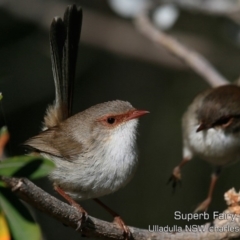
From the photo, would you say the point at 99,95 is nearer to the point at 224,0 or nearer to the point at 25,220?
the point at 224,0

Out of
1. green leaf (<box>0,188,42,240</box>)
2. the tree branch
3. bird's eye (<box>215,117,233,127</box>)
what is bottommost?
green leaf (<box>0,188,42,240</box>)

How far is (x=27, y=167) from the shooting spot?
4.85 feet

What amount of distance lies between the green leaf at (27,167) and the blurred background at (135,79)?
3.57 m

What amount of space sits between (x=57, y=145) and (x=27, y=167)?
138 cm

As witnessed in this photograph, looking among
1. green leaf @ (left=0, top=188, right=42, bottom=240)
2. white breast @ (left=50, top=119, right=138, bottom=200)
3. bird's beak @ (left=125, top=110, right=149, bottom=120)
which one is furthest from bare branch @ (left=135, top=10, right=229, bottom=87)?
green leaf @ (left=0, top=188, right=42, bottom=240)

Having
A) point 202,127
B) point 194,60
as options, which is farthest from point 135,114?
point 194,60

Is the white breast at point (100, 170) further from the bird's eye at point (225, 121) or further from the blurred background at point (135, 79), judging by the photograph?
the blurred background at point (135, 79)

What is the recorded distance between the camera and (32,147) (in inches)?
112

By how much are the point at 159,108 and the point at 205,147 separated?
256cm

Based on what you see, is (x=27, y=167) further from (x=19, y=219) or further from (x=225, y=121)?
(x=225, y=121)

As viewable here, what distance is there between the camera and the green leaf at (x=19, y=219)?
153cm

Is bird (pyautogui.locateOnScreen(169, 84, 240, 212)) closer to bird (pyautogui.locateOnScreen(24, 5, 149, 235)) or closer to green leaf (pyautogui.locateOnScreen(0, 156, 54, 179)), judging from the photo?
bird (pyautogui.locateOnScreen(24, 5, 149, 235))

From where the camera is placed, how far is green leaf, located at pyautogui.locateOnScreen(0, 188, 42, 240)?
1.53 metres

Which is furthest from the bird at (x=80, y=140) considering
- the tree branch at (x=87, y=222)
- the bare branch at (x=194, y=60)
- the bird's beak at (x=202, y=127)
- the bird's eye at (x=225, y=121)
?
the bare branch at (x=194, y=60)
